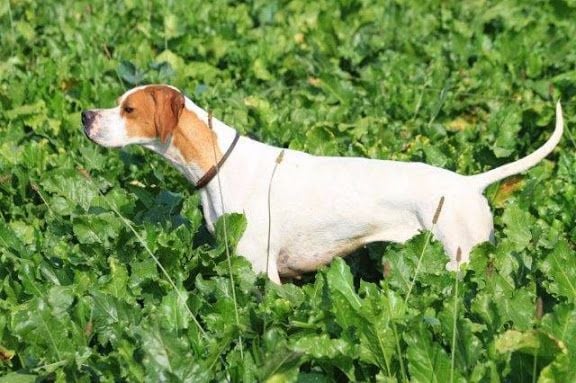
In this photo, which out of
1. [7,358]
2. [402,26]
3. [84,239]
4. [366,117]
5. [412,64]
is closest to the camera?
[7,358]

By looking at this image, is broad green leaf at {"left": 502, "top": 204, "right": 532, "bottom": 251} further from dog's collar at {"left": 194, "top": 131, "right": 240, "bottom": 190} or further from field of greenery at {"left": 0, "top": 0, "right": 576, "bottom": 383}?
dog's collar at {"left": 194, "top": 131, "right": 240, "bottom": 190}

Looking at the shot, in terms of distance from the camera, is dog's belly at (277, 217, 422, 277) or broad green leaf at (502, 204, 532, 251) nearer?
dog's belly at (277, 217, 422, 277)

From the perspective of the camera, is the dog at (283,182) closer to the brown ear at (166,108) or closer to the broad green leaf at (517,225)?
the brown ear at (166,108)

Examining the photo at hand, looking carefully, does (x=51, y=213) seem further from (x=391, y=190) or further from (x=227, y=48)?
(x=227, y=48)

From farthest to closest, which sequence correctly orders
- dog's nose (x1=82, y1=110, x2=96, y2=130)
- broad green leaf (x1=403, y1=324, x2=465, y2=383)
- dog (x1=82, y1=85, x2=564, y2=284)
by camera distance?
dog's nose (x1=82, y1=110, x2=96, y2=130), dog (x1=82, y1=85, x2=564, y2=284), broad green leaf (x1=403, y1=324, x2=465, y2=383)

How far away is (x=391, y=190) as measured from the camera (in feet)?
17.4

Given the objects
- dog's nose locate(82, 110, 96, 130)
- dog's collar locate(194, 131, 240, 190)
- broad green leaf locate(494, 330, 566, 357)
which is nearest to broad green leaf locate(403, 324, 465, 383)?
broad green leaf locate(494, 330, 566, 357)

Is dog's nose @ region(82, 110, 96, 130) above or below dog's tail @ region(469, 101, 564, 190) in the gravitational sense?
above

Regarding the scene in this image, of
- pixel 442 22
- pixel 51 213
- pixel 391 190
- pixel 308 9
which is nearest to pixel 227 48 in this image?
pixel 308 9

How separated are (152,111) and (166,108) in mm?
93

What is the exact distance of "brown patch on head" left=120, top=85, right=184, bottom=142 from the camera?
17.7ft

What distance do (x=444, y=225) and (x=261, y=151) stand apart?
0.96m

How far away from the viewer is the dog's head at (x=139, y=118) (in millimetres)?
5398

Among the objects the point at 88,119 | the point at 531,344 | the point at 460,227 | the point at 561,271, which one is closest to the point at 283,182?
the point at 460,227
